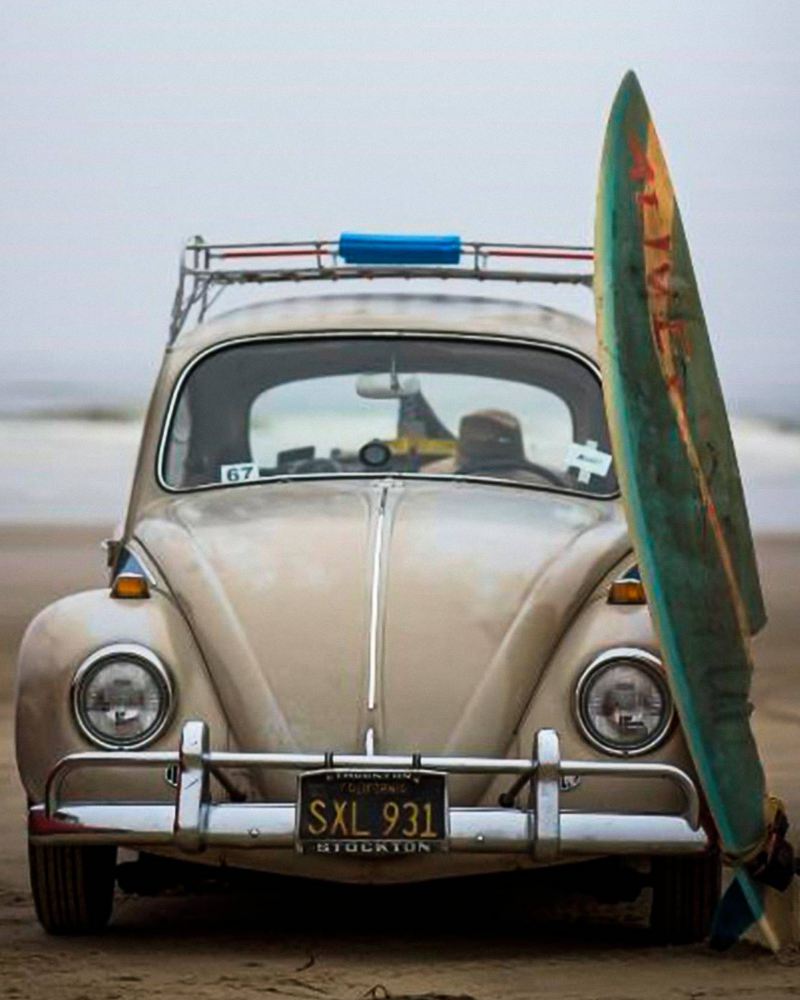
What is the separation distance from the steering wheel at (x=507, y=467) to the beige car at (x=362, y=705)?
0.19m

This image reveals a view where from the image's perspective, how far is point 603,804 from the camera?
641 cm

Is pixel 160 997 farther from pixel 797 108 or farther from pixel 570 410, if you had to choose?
pixel 797 108

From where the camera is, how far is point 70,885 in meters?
6.65

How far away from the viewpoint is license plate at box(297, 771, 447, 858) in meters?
6.22

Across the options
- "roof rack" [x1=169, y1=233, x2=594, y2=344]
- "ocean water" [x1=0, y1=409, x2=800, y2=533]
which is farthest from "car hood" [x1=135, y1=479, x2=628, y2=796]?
"ocean water" [x1=0, y1=409, x2=800, y2=533]

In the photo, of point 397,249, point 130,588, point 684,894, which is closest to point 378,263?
point 397,249

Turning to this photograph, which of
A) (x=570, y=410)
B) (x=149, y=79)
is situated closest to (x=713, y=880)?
(x=570, y=410)

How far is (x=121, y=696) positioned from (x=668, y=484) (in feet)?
3.53

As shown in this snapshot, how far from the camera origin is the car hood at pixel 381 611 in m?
6.45

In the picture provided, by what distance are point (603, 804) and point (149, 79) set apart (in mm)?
6898

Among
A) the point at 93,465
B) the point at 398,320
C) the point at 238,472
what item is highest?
the point at 93,465

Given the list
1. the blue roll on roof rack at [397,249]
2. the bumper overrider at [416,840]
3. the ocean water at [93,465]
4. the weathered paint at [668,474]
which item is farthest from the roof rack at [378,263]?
the ocean water at [93,465]

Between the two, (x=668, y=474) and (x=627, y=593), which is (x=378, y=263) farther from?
(x=668, y=474)

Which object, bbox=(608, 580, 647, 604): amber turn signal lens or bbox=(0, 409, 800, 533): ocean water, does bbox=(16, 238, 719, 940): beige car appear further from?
bbox=(0, 409, 800, 533): ocean water
